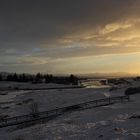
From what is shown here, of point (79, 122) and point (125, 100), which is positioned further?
point (125, 100)

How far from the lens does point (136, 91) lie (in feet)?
189

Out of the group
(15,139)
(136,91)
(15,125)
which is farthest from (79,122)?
(136,91)

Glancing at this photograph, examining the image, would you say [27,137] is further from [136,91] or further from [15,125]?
[136,91]

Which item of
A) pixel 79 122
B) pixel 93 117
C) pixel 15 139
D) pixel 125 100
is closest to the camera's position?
pixel 15 139

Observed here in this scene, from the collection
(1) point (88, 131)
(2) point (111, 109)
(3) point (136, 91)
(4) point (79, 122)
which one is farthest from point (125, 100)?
(1) point (88, 131)

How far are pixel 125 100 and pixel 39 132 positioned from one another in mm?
23382

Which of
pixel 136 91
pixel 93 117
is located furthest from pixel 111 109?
pixel 136 91

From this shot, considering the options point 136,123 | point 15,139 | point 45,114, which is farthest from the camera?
point 45,114

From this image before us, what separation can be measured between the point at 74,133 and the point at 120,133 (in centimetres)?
363

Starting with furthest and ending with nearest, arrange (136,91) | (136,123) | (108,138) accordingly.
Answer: (136,91)
(136,123)
(108,138)

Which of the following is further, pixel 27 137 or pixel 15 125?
pixel 15 125

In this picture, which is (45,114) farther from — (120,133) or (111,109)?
(120,133)

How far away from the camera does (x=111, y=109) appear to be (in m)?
33.1

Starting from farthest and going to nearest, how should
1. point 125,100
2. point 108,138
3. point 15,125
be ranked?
1. point 125,100
2. point 15,125
3. point 108,138
